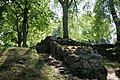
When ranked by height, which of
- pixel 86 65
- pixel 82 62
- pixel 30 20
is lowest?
pixel 86 65

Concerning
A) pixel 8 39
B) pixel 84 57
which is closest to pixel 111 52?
pixel 84 57

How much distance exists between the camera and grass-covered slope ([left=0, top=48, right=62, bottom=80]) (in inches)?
428

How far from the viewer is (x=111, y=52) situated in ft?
63.4

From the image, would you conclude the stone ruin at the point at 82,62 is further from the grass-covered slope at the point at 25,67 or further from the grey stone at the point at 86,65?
the grass-covered slope at the point at 25,67

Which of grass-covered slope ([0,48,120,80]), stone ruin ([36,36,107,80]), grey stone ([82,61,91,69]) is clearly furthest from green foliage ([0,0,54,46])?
grey stone ([82,61,91,69])

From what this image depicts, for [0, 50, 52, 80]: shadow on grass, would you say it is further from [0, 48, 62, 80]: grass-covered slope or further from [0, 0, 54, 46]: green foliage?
[0, 0, 54, 46]: green foliage

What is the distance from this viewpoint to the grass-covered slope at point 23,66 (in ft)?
35.7

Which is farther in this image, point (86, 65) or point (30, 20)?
point (30, 20)

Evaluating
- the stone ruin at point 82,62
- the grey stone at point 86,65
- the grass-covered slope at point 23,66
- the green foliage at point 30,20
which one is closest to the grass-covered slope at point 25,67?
the grass-covered slope at point 23,66

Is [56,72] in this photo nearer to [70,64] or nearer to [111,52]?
[70,64]

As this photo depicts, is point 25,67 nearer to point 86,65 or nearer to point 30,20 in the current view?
point 86,65

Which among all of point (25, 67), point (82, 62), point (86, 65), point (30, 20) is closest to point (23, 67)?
point (25, 67)

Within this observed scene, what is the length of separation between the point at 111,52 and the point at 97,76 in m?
7.64

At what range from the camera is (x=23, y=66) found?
39.4 feet
